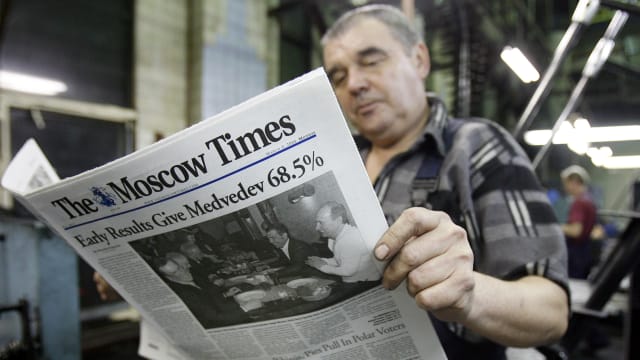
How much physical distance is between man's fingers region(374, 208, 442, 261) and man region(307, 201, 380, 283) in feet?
0.08

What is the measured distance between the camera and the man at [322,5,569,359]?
47 centimetres

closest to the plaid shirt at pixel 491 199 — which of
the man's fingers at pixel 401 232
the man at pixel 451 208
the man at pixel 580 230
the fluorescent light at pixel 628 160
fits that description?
the man at pixel 451 208

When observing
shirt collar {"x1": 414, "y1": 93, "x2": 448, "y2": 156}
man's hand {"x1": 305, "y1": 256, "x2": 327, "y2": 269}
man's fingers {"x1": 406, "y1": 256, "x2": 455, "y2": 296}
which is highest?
shirt collar {"x1": 414, "y1": 93, "x2": 448, "y2": 156}

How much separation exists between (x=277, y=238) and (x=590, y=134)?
1.71 m

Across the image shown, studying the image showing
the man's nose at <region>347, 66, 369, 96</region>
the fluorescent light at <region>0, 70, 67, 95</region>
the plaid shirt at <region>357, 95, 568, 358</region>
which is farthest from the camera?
the fluorescent light at <region>0, 70, 67, 95</region>

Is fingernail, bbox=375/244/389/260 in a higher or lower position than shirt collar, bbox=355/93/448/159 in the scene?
lower

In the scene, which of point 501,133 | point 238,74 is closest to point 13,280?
point 501,133

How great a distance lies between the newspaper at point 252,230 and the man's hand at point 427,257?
2 centimetres

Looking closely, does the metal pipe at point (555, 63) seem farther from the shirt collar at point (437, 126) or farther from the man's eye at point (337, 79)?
the man's eye at point (337, 79)

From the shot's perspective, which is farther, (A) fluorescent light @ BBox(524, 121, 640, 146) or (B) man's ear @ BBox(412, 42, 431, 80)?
(A) fluorescent light @ BBox(524, 121, 640, 146)

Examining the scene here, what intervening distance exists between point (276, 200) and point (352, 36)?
575mm

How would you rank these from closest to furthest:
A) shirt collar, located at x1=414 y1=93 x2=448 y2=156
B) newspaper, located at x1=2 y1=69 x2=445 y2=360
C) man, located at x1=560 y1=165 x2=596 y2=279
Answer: newspaper, located at x1=2 y1=69 x2=445 y2=360 < shirt collar, located at x1=414 y1=93 x2=448 y2=156 < man, located at x1=560 y1=165 x2=596 y2=279

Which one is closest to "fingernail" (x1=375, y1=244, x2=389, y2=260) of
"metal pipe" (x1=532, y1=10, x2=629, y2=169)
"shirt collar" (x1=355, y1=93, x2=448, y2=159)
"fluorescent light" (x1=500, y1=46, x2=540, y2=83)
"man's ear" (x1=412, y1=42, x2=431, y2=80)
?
"shirt collar" (x1=355, y1=93, x2=448, y2=159)

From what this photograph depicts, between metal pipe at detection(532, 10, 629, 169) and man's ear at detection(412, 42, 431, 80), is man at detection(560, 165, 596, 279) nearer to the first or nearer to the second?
metal pipe at detection(532, 10, 629, 169)
